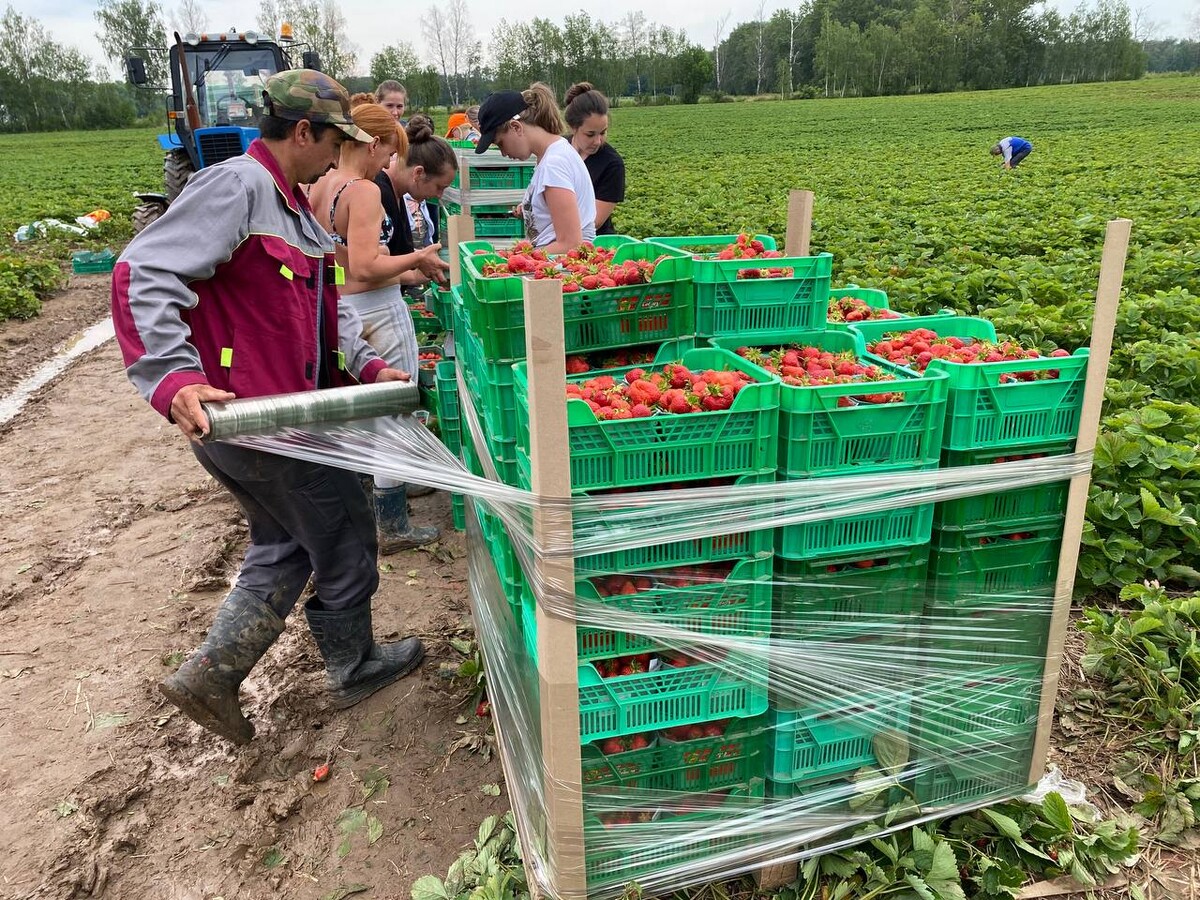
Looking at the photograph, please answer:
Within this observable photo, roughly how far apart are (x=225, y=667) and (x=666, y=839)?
1.64 meters

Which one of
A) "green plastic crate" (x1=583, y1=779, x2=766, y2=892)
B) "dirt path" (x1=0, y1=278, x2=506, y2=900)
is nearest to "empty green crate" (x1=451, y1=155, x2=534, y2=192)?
"dirt path" (x1=0, y1=278, x2=506, y2=900)

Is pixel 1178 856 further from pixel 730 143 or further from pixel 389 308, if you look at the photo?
pixel 730 143

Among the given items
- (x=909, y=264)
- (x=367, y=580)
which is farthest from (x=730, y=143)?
(x=367, y=580)

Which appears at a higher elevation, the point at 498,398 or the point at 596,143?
the point at 596,143

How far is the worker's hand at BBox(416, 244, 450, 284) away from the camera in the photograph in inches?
166

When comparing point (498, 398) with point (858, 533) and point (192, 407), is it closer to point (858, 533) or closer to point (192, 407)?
Answer: point (192, 407)

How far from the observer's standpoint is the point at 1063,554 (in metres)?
2.48

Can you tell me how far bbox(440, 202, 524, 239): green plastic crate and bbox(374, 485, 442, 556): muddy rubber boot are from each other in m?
2.26

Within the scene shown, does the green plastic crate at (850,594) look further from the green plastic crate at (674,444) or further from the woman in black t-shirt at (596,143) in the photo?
the woman in black t-shirt at (596,143)

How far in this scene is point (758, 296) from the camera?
A: 2645mm

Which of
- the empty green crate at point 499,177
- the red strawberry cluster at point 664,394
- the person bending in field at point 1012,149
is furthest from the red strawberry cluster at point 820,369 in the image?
the person bending in field at point 1012,149

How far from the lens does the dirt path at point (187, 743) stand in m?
2.67

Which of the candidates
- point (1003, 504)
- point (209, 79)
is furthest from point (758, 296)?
point (209, 79)

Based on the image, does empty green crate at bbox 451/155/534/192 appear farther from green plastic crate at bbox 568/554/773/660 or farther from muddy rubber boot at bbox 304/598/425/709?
green plastic crate at bbox 568/554/773/660
